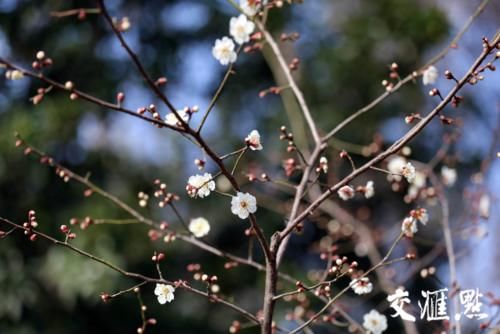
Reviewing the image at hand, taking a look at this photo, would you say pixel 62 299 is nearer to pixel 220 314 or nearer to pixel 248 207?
pixel 220 314

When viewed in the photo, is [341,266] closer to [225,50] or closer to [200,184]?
[200,184]

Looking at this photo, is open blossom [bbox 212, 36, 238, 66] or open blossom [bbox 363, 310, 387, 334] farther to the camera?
open blossom [bbox 363, 310, 387, 334]

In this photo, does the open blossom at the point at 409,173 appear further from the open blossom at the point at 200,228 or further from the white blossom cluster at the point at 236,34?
the open blossom at the point at 200,228

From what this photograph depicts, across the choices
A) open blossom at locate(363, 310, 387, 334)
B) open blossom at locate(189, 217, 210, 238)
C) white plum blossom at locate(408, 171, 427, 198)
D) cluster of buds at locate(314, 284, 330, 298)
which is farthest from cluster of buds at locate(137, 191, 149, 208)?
white plum blossom at locate(408, 171, 427, 198)

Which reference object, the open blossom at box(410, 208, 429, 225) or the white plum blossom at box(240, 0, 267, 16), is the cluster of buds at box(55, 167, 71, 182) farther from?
the open blossom at box(410, 208, 429, 225)

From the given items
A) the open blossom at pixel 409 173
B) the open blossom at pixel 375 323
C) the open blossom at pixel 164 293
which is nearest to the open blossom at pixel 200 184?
the open blossom at pixel 164 293

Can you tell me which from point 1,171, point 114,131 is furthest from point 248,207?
point 114,131
